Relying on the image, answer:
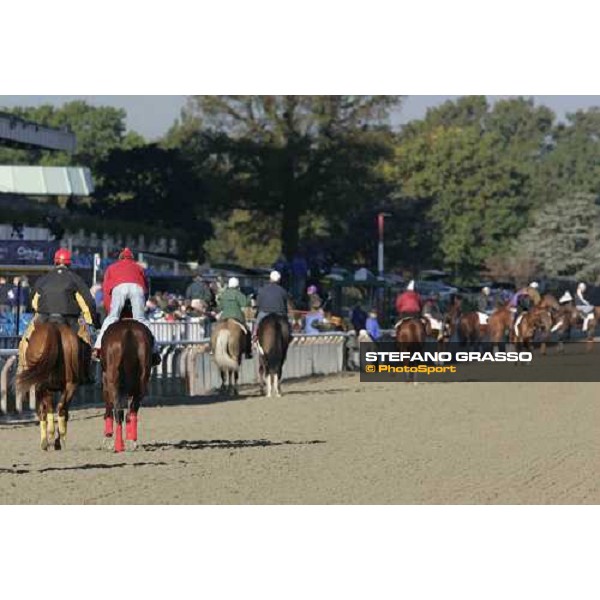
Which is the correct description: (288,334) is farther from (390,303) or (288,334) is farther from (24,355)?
(390,303)

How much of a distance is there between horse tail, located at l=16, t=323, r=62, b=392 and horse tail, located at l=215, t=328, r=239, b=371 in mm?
10941

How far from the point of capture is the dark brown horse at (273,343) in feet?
96.0

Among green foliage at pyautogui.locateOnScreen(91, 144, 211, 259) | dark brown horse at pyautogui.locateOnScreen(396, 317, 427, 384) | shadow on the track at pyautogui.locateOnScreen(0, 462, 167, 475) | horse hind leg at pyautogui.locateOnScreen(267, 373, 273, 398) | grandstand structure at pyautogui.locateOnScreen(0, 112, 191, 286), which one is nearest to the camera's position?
shadow on the track at pyautogui.locateOnScreen(0, 462, 167, 475)

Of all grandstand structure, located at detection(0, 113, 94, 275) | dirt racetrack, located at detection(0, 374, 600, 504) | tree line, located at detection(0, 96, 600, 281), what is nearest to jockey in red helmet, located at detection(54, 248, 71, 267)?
dirt racetrack, located at detection(0, 374, 600, 504)

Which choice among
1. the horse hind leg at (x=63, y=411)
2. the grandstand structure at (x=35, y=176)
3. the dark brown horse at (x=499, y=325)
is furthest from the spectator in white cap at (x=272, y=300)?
the grandstand structure at (x=35, y=176)

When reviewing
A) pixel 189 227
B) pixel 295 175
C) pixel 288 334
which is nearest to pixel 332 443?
pixel 288 334

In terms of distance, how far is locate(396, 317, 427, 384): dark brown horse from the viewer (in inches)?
1336

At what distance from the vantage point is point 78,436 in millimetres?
21328

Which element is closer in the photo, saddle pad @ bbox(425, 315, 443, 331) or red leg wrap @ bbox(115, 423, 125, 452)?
red leg wrap @ bbox(115, 423, 125, 452)

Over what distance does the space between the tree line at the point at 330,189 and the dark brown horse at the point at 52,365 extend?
43.4 meters

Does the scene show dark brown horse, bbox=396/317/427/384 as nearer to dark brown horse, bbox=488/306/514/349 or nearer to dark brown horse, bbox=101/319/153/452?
dark brown horse, bbox=488/306/514/349

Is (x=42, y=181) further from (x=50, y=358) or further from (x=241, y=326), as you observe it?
(x=50, y=358)

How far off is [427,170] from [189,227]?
32.3 metres

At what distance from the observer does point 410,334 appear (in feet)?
111
